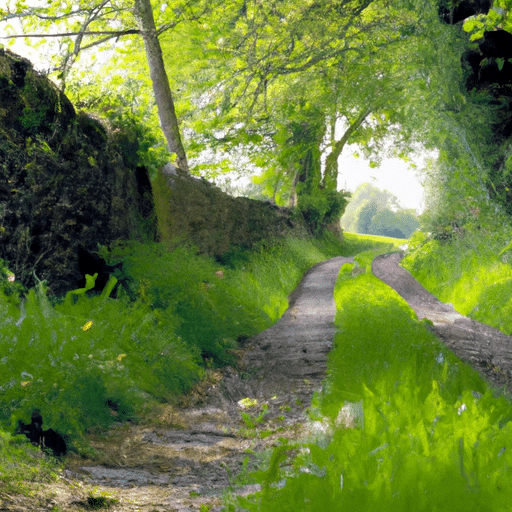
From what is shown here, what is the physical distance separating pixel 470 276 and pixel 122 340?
8610mm

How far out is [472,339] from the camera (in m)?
7.10

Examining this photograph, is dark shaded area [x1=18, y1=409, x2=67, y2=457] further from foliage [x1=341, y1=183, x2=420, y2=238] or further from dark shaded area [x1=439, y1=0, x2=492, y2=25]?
foliage [x1=341, y1=183, x2=420, y2=238]

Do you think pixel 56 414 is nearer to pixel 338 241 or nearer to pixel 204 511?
pixel 204 511

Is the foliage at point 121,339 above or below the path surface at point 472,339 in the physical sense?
above

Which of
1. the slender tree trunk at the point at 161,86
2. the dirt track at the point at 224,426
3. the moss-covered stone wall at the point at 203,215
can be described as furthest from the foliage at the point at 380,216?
the dirt track at the point at 224,426

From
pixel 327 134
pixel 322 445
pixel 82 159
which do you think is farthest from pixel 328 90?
pixel 322 445

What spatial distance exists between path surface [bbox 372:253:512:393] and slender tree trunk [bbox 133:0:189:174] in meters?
7.20

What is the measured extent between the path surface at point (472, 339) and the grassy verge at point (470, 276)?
0.33 meters

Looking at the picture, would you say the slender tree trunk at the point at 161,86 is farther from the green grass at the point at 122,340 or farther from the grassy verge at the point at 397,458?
the grassy verge at the point at 397,458

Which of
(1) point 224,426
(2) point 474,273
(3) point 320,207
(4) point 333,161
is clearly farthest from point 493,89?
(4) point 333,161

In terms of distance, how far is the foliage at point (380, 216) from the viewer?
75250 mm

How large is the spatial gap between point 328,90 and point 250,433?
49.2ft

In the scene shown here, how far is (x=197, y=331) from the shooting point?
21.9 ft

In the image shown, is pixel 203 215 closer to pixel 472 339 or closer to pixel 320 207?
pixel 472 339
